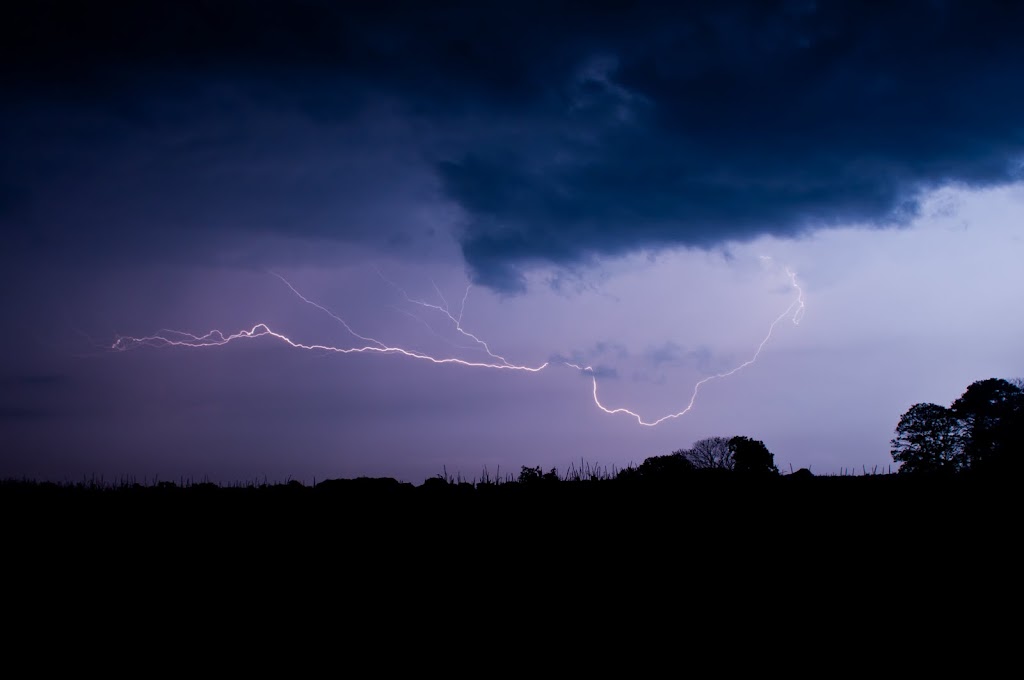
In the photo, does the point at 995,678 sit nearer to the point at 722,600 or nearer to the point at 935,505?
the point at 722,600

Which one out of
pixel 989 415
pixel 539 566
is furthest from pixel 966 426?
pixel 539 566

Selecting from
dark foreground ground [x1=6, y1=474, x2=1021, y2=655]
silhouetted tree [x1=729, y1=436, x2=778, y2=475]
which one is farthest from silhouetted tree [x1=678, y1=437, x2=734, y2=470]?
dark foreground ground [x1=6, y1=474, x2=1021, y2=655]

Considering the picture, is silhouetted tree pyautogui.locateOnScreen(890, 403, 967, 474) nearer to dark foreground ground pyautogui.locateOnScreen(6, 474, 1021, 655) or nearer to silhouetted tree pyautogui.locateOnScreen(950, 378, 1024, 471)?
silhouetted tree pyautogui.locateOnScreen(950, 378, 1024, 471)

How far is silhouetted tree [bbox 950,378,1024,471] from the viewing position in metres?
31.5

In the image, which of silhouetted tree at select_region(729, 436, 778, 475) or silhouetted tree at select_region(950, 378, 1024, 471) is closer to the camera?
silhouetted tree at select_region(729, 436, 778, 475)

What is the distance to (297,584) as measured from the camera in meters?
6.59

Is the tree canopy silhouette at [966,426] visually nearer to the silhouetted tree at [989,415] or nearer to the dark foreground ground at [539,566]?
the silhouetted tree at [989,415]

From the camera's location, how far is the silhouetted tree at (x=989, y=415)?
3155 centimetres

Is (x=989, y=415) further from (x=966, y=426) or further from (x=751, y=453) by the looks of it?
(x=751, y=453)

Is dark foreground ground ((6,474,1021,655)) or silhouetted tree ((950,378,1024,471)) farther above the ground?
silhouetted tree ((950,378,1024,471))

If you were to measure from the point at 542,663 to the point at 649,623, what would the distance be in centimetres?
117

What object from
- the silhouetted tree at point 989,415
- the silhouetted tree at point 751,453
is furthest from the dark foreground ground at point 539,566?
the silhouetted tree at point 989,415

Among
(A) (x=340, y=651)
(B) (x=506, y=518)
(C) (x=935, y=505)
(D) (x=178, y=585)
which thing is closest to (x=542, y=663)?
(A) (x=340, y=651)

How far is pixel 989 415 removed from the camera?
33562 mm
